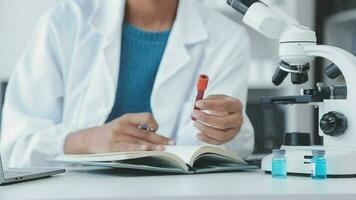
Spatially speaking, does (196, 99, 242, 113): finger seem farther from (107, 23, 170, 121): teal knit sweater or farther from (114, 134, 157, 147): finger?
(107, 23, 170, 121): teal knit sweater

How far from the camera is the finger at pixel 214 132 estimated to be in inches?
37.8

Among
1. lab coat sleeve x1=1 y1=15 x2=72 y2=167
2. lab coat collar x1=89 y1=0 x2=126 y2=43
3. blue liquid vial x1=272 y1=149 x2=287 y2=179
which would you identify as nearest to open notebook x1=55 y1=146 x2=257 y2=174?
blue liquid vial x1=272 y1=149 x2=287 y2=179

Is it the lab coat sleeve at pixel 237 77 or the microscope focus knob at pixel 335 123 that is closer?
the microscope focus knob at pixel 335 123

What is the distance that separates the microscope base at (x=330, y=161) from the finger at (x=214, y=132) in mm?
205

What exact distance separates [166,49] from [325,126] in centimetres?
68

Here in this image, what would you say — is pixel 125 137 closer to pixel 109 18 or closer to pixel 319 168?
pixel 319 168

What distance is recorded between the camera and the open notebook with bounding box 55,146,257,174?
2.65 ft

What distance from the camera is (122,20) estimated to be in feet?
4.63

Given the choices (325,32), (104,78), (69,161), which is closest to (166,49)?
(104,78)

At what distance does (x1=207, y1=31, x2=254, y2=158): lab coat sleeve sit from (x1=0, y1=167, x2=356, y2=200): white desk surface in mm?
397

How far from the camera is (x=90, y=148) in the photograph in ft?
3.45

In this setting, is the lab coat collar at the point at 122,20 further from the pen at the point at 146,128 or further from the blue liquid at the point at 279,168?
the blue liquid at the point at 279,168

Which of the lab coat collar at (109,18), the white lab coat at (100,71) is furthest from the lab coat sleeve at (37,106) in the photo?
the lab coat collar at (109,18)

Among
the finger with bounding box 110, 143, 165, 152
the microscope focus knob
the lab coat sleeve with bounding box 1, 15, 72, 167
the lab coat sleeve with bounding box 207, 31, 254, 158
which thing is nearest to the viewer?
the microscope focus knob
